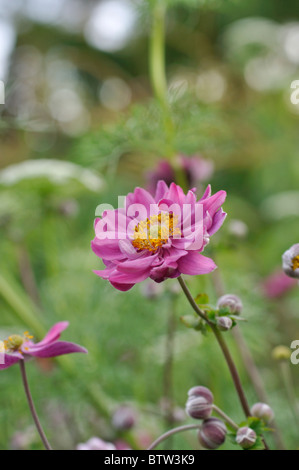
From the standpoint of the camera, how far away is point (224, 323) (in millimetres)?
207

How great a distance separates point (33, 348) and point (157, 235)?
0.08 metres

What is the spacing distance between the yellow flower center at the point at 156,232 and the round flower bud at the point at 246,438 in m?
0.08

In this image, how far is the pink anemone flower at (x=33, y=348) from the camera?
0.73 feet

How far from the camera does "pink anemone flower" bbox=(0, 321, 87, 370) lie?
22cm

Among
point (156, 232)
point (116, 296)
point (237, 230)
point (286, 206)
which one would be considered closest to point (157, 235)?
point (156, 232)

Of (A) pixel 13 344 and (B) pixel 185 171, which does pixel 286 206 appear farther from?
(A) pixel 13 344

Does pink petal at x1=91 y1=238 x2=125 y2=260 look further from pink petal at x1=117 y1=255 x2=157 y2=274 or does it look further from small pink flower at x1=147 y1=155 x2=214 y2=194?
small pink flower at x1=147 y1=155 x2=214 y2=194

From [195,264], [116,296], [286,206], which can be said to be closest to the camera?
[195,264]

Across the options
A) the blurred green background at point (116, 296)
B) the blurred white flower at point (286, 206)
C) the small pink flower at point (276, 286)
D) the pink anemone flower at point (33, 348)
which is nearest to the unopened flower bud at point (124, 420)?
the blurred green background at point (116, 296)

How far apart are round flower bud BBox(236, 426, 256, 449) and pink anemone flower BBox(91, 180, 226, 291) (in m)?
0.07

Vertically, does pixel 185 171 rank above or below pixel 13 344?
above

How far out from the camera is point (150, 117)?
403 millimetres

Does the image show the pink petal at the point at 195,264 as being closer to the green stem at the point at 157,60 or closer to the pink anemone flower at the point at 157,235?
the pink anemone flower at the point at 157,235

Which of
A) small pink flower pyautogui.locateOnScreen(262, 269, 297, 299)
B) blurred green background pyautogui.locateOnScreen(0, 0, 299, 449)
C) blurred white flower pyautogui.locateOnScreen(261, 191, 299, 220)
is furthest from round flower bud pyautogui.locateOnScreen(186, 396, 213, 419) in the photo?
blurred white flower pyautogui.locateOnScreen(261, 191, 299, 220)
